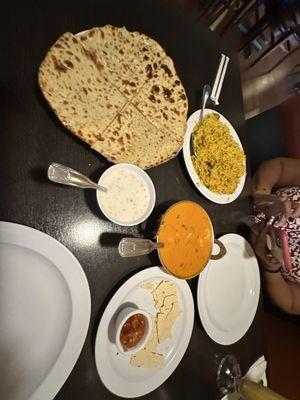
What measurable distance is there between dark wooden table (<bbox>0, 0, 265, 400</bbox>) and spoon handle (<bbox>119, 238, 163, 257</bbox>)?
0.10 m

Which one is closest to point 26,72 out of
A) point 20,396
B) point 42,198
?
point 42,198

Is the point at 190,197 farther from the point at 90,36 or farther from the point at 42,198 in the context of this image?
the point at 90,36

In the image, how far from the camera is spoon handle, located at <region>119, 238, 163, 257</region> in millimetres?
1264

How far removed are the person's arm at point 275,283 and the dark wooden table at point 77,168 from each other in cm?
56

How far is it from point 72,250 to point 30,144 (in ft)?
1.48

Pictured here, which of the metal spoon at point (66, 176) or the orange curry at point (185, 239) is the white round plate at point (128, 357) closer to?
the orange curry at point (185, 239)

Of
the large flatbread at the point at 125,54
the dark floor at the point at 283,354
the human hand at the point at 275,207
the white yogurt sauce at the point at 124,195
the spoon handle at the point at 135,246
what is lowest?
the dark floor at the point at 283,354

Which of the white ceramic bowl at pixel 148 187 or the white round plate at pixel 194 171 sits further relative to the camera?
the white round plate at pixel 194 171

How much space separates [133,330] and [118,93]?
3.46ft

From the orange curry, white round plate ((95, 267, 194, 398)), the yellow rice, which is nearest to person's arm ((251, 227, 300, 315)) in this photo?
the yellow rice

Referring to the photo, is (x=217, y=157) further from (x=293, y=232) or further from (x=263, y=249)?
(x=293, y=232)

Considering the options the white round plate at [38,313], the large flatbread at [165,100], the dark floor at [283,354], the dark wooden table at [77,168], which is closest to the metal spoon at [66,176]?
the dark wooden table at [77,168]

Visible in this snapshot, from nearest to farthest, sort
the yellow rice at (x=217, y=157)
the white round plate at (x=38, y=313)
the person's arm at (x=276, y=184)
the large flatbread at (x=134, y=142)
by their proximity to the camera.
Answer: the white round plate at (x=38, y=313), the large flatbread at (x=134, y=142), the yellow rice at (x=217, y=157), the person's arm at (x=276, y=184)

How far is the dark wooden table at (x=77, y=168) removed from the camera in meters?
1.15
